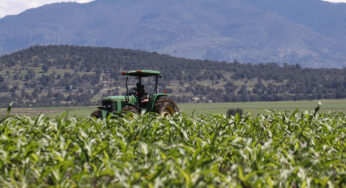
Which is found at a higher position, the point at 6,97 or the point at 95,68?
the point at 95,68

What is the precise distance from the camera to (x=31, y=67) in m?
190

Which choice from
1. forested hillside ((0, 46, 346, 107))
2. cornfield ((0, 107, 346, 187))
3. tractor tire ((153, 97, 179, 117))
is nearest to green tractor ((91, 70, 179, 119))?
tractor tire ((153, 97, 179, 117))

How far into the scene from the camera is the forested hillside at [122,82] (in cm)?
15050

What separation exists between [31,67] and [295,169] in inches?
7751

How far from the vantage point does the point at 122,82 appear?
599 ft

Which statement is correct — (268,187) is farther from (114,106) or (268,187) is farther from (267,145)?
(114,106)

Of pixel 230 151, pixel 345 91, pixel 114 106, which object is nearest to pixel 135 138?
pixel 230 151

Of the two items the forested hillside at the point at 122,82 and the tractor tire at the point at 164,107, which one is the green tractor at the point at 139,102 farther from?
the forested hillside at the point at 122,82

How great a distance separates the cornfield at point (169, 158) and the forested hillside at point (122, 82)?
451ft

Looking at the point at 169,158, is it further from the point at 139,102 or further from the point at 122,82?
the point at 122,82

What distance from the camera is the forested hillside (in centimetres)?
15050

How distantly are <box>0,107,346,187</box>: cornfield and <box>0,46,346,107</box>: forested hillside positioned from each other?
13743cm

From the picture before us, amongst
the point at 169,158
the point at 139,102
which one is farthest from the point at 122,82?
the point at 169,158

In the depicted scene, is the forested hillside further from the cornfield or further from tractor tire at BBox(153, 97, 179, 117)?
the cornfield
